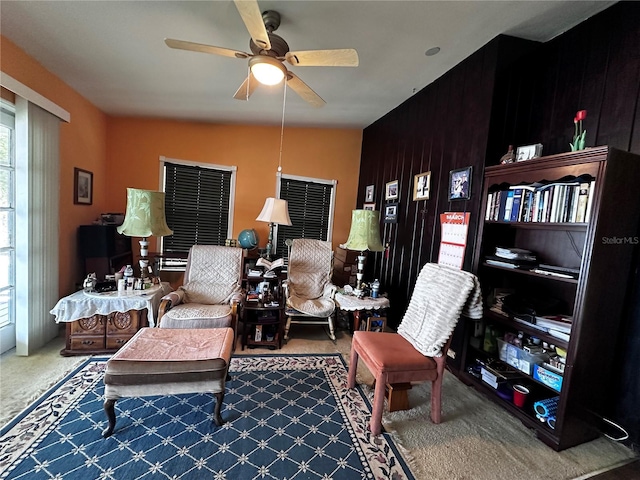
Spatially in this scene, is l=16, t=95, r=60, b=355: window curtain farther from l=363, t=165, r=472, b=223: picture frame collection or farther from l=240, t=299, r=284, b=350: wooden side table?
l=363, t=165, r=472, b=223: picture frame collection

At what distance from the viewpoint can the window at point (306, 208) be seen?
4.32 meters

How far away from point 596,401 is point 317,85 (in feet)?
11.1

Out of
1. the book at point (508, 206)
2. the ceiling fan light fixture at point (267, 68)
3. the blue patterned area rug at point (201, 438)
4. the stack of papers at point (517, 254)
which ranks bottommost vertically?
the blue patterned area rug at point (201, 438)

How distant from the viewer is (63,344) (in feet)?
8.82

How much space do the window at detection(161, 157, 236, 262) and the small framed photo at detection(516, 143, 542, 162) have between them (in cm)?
341

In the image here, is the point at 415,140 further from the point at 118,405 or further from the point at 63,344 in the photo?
the point at 63,344

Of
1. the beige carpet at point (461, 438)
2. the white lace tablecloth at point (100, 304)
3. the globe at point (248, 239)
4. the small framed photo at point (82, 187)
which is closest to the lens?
the beige carpet at point (461, 438)

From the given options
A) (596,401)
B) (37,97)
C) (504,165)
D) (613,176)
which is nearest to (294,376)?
(596,401)

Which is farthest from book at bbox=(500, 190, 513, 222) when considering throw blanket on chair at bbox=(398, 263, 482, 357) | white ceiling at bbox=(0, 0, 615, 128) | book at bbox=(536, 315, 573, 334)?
white ceiling at bbox=(0, 0, 615, 128)

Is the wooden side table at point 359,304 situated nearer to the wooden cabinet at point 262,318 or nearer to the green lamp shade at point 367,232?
the green lamp shade at point 367,232

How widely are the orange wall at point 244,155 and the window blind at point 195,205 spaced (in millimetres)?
152

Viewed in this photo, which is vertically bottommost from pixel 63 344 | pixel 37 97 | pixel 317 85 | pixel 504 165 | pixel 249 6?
pixel 63 344

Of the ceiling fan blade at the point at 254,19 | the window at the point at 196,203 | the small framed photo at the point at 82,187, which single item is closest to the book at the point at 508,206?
the ceiling fan blade at the point at 254,19

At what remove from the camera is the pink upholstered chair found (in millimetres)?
1839
